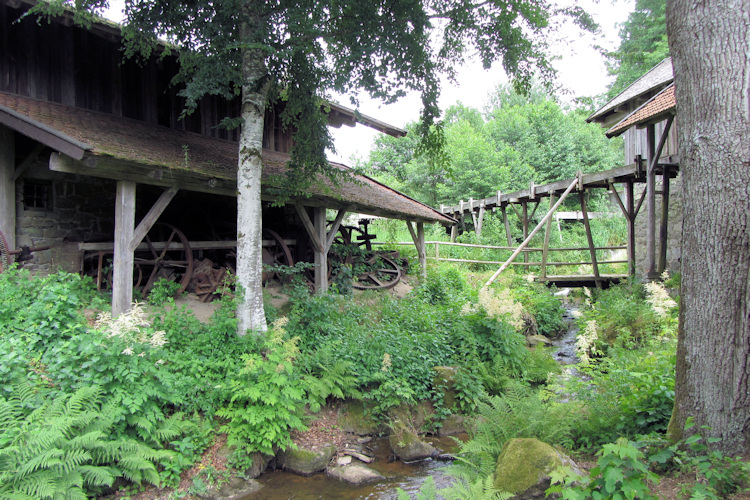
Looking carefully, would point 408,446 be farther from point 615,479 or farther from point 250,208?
point 250,208

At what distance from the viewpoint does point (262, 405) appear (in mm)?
5164

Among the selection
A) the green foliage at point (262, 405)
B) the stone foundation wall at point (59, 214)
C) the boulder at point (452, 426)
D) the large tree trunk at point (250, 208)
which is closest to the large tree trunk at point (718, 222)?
the boulder at point (452, 426)

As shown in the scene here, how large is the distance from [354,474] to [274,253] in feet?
19.6

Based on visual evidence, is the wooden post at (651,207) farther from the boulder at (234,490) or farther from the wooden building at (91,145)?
the boulder at (234,490)

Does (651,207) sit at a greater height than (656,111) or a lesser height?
lesser

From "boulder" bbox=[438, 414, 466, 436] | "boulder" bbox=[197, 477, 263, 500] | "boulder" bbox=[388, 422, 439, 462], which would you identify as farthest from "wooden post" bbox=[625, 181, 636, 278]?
"boulder" bbox=[197, 477, 263, 500]

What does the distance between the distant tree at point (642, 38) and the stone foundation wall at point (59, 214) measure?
750 inches

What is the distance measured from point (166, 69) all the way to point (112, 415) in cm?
663

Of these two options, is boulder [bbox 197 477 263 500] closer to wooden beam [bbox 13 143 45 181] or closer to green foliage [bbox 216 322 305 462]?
green foliage [bbox 216 322 305 462]

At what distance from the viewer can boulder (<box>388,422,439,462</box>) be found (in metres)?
5.69

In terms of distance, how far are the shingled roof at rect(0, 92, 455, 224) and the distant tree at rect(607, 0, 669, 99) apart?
16582 mm

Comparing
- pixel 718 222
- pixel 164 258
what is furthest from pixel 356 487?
pixel 164 258

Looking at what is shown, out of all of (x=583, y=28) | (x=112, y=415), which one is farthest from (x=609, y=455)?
(x=583, y=28)

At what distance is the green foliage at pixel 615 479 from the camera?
106 inches
